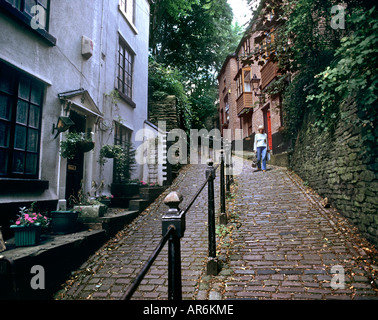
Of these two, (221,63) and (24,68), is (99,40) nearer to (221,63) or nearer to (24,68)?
(24,68)

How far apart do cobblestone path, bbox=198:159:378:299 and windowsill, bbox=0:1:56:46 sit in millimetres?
5038

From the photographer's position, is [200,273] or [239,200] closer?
[200,273]

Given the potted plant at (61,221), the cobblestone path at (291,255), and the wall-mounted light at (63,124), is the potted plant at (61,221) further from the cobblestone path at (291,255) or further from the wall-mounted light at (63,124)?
the cobblestone path at (291,255)

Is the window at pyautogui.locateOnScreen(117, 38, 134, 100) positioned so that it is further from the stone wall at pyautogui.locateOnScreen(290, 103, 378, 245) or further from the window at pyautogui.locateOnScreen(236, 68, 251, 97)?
the window at pyautogui.locateOnScreen(236, 68, 251, 97)

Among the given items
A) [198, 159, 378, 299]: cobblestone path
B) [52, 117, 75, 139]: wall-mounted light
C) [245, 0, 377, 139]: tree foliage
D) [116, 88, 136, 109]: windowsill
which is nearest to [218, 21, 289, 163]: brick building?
[245, 0, 377, 139]: tree foliage

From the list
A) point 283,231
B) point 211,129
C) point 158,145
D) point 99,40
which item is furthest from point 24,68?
point 211,129

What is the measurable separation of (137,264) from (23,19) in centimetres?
451

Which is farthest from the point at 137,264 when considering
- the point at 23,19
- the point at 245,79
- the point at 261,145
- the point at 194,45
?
the point at 194,45

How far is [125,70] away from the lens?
8.88 metres

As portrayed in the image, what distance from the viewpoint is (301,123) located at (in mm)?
8547

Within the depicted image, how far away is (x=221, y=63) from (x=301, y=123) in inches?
677

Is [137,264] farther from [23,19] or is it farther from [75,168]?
[23,19]

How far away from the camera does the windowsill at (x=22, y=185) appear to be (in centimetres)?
398

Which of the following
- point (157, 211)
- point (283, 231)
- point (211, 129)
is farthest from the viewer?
point (211, 129)
